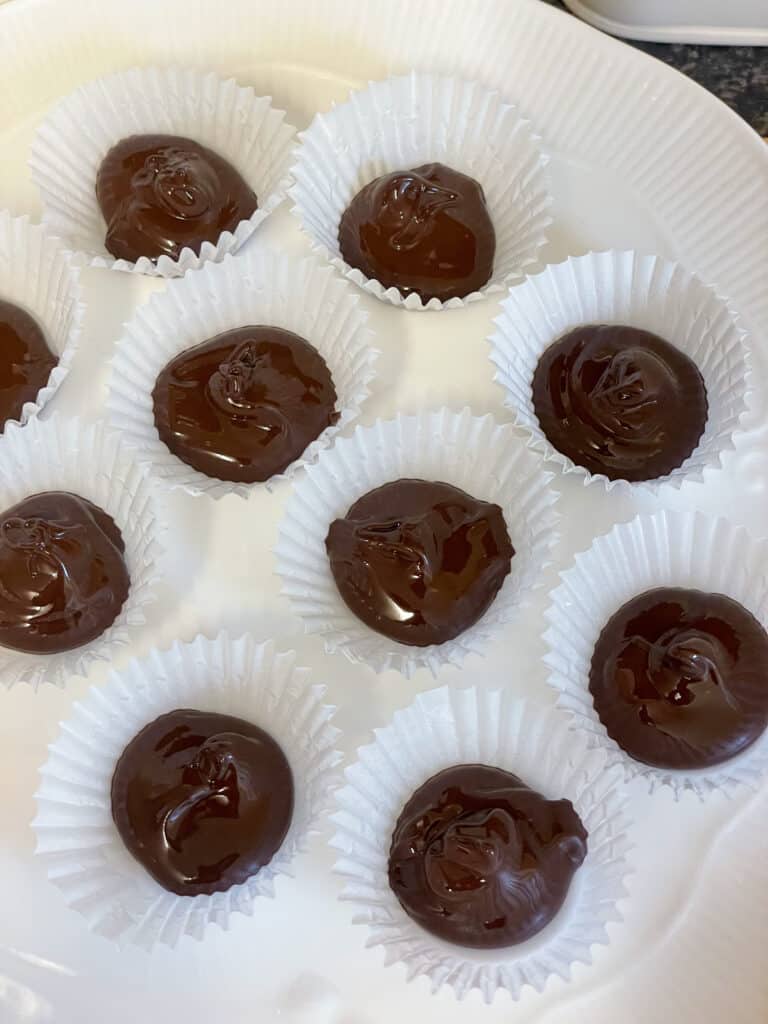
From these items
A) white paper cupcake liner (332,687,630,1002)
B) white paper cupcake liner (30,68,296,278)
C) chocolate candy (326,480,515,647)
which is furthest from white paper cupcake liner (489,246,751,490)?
white paper cupcake liner (30,68,296,278)

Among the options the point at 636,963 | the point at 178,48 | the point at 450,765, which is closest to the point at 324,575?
the point at 450,765

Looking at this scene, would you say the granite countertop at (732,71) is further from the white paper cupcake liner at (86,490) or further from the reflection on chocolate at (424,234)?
the white paper cupcake liner at (86,490)

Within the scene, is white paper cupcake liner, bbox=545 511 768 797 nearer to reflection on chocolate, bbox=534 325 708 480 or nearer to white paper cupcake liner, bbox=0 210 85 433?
reflection on chocolate, bbox=534 325 708 480

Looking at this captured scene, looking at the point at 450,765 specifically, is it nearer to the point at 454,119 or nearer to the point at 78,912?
the point at 78,912

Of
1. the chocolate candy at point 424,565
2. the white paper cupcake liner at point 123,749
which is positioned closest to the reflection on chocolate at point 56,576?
the white paper cupcake liner at point 123,749

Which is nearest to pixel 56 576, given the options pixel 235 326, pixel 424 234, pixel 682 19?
pixel 235 326

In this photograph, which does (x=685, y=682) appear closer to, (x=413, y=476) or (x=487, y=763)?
(x=487, y=763)
